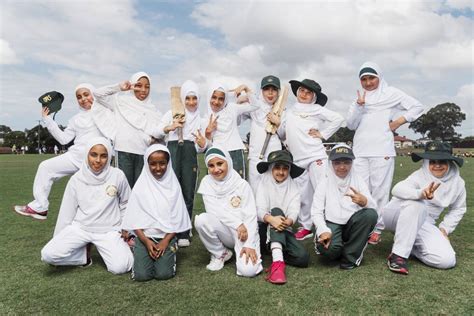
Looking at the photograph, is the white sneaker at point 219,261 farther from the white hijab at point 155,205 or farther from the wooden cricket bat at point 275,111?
the wooden cricket bat at point 275,111

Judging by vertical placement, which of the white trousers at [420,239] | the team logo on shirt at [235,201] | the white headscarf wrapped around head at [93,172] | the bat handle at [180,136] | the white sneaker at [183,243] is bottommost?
the white sneaker at [183,243]

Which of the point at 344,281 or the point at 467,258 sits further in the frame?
the point at 467,258

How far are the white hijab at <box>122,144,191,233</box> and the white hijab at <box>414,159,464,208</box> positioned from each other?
9.48 feet

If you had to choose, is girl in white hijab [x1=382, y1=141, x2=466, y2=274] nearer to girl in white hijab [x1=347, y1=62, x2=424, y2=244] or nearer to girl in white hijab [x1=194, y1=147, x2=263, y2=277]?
girl in white hijab [x1=347, y1=62, x2=424, y2=244]

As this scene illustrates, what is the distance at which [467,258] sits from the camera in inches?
185

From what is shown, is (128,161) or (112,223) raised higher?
(128,161)

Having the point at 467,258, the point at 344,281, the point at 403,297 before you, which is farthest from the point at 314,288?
the point at 467,258

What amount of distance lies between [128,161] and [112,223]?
46.3 inches

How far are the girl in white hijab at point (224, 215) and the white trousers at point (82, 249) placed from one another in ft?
2.92

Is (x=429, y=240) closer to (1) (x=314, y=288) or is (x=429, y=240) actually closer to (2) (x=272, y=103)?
(1) (x=314, y=288)

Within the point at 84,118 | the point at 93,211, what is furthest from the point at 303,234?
the point at 84,118

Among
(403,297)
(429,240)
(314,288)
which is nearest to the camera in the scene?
(403,297)

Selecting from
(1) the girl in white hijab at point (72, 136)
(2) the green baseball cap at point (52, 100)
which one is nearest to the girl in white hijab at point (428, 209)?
(1) the girl in white hijab at point (72, 136)

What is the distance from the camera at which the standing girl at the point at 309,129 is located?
568 cm
